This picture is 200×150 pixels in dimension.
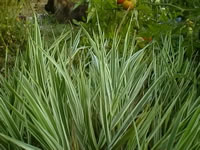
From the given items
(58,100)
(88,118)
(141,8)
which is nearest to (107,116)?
(88,118)

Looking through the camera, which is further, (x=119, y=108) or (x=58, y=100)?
(x=119, y=108)

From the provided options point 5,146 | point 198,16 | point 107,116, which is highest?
point 198,16

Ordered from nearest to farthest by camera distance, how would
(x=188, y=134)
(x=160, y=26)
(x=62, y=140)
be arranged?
(x=188, y=134)
(x=62, y=140)
(x=160, y=26)

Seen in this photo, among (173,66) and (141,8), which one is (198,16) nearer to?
(173,66)

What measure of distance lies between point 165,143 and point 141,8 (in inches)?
68.1

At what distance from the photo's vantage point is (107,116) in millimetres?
1477

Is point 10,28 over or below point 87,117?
below

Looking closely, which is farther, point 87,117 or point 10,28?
point 10,28

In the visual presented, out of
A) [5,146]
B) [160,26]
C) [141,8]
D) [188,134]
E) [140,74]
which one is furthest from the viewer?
[141,8]

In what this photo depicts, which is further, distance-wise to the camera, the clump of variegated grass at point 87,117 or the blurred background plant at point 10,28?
the blurred background plant at point 10,28

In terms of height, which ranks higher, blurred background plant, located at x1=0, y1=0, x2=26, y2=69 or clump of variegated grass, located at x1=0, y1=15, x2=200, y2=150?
clump of variegated grass, located at x1=0, y1=15, x2=200, y2=150

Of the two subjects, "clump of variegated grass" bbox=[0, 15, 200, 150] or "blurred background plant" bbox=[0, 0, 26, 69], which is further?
"blurred background plant" bbox=[0, 0, 26, 69]

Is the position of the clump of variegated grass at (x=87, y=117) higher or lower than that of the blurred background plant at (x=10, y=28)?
higher

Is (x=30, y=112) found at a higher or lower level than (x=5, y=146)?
higher
